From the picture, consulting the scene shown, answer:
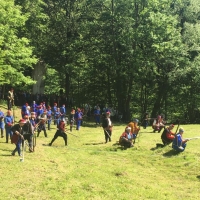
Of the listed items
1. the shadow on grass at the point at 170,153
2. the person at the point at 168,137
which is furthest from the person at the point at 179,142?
the person at the point at 168,137

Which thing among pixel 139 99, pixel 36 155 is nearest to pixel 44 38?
pixel 139 99

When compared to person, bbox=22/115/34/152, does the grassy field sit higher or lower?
lower

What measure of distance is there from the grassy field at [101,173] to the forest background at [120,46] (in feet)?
51.7

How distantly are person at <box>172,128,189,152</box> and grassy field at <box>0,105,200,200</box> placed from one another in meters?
0.32

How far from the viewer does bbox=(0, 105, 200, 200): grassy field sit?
487 inches

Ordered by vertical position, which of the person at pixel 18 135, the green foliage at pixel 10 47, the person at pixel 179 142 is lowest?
the person at pixel 179 142

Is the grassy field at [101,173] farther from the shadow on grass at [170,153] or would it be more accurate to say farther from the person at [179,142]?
the person at [179,142]

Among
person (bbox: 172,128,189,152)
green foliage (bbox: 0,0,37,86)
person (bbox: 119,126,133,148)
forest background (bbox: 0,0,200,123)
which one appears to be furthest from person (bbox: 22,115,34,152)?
forest background (bbox: 0,0,200,123)

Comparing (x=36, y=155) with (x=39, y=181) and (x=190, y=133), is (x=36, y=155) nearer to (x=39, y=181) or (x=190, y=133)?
Result: (x=39, y=181)

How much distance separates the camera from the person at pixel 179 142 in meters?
17.4

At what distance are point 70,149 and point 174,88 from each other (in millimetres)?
22334

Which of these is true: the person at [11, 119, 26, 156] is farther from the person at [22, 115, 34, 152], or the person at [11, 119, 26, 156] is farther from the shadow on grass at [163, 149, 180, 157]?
the shadow on grass at [163, 149, 180, 157]

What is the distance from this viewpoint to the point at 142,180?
47.1 feet

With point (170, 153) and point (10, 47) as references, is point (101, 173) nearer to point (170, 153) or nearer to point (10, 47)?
point (170, 153)
